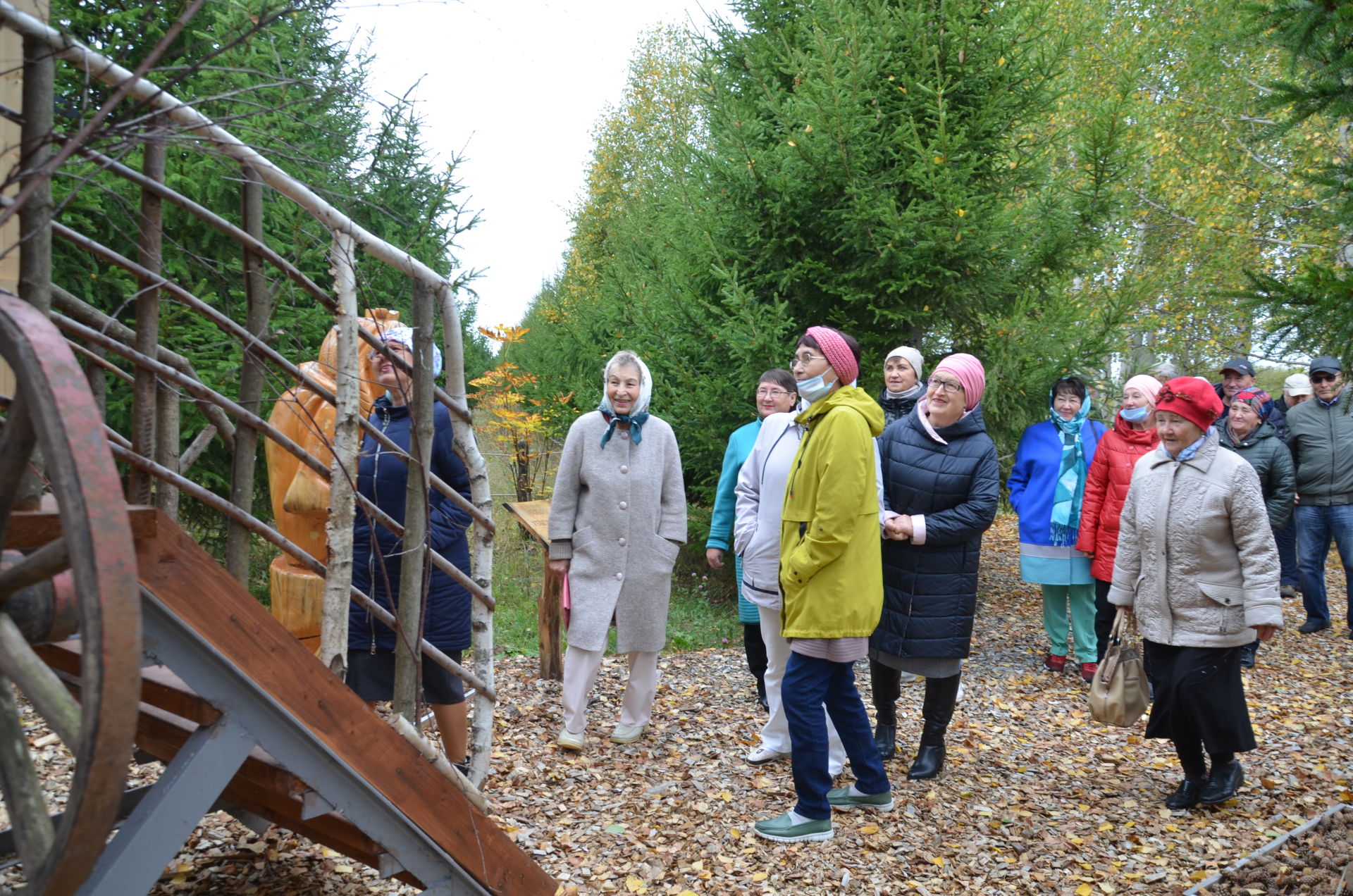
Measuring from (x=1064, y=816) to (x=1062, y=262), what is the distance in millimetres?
5087

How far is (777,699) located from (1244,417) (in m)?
5.02

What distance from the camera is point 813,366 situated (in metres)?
3.98

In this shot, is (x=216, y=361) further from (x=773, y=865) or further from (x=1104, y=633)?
(x=1104, y=633)

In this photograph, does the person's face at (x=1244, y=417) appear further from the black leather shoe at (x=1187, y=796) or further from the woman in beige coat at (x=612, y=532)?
the woman in beige coat at (x=612, y=532)

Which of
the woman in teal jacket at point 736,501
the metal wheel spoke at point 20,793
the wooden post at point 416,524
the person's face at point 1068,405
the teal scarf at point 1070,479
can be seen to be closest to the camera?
the metal wheel spoke at point 20,793

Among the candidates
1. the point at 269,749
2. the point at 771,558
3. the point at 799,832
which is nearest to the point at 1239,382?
the point at 771,558

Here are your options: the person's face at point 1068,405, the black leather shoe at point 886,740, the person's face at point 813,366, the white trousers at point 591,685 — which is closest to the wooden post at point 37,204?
the person's face at point 813,366

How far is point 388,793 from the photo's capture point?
256 centimetres

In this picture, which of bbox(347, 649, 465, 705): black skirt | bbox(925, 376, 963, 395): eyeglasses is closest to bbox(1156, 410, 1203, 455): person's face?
bbox(925, 376, 963, 395): eyeglasses

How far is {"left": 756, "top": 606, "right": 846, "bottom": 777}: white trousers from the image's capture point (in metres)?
4.66

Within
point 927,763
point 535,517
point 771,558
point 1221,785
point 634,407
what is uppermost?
point 634,407

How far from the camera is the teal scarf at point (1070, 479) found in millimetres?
6371

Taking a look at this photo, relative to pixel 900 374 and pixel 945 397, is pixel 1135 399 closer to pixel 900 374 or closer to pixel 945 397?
pixel 900 374

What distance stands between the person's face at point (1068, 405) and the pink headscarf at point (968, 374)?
217 cm
